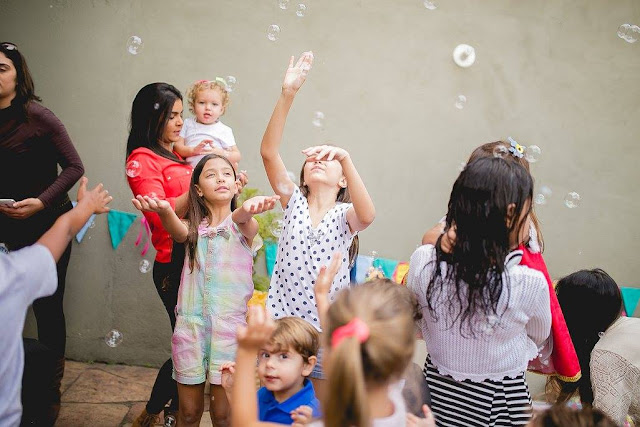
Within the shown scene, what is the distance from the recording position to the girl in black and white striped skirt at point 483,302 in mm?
2107

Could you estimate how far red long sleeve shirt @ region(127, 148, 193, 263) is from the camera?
3.17 meters

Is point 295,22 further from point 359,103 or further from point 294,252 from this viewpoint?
point 294,252

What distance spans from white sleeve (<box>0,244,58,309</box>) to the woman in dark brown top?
Result: 1419 mm

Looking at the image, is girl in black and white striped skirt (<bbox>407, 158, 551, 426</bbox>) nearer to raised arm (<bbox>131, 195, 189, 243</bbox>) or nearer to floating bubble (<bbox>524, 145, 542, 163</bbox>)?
raised arm (<bbox>131, 195, 189, 243</bbox>)

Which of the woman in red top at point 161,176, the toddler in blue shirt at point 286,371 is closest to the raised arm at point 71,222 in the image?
the toddler in blue shirt at point 286,371

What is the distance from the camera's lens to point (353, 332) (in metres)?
1.62

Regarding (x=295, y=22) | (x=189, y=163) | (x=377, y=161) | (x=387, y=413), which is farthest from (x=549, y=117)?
(x=387, y=413)

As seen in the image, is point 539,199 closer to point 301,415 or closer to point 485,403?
point 485,403

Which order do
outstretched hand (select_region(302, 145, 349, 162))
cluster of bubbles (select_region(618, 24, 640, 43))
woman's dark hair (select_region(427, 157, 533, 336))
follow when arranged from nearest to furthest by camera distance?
woman's dark hair (select_region(427, 157, 533, 336))
outstretched hand (select_region(302, 145, 349, 162))
cluster of bubbles (select_region(618, 24, 640, 43))

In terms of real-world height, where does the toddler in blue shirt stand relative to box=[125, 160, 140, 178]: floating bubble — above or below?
below

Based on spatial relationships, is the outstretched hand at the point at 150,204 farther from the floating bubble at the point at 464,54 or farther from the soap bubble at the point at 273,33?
the floating bubble at the point at 464,54

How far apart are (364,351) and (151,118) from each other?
7.01ft

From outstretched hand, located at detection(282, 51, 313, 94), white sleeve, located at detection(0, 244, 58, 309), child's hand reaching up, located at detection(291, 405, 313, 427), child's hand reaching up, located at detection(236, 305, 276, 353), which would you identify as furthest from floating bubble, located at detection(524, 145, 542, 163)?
white sleeve, located at detection(0, 244, 58, 309)

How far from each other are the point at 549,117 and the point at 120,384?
3.36 m
